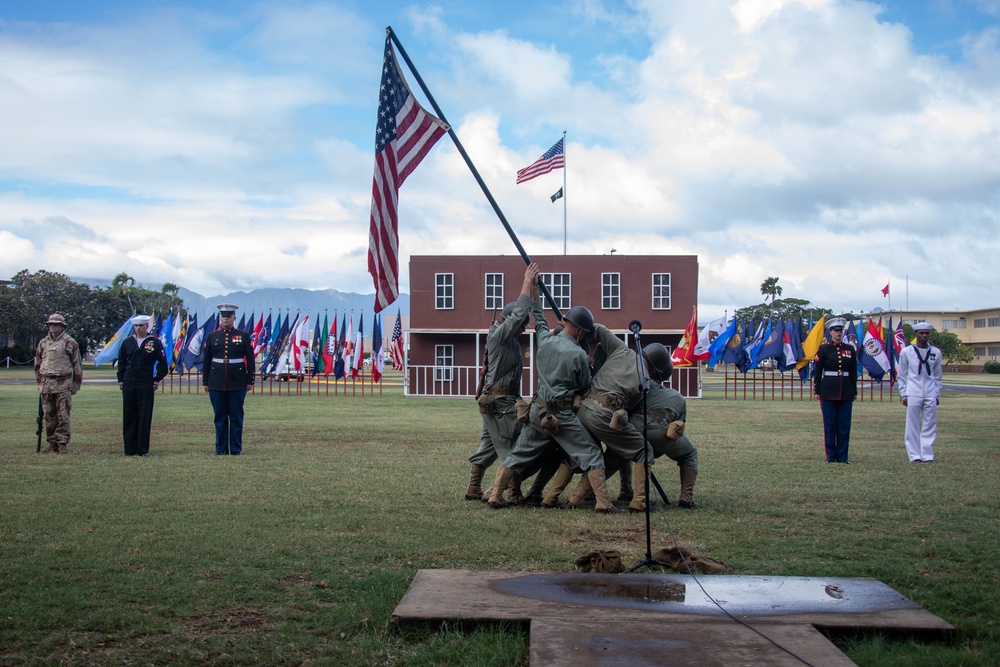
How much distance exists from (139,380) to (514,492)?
23.8 ft

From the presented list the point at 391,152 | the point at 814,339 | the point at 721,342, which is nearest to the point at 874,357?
the point at 814,339

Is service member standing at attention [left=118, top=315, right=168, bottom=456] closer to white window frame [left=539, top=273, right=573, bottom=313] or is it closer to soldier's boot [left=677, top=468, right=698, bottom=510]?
soldier's boot [left=677, top=468, right=698, bottom=510]

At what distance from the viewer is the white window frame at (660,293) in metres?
39.8

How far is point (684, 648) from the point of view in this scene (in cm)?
456

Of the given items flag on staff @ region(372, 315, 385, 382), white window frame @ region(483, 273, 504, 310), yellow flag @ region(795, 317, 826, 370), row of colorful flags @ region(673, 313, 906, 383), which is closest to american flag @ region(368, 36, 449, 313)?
yellow flag @ region(795, 317, 826, 370)

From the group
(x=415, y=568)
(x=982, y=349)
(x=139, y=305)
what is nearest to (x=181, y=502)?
(x=415, y=568)

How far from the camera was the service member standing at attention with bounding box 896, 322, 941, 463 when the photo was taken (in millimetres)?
14000

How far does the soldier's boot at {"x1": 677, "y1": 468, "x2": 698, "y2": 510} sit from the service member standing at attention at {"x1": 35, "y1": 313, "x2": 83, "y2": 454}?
9.26m

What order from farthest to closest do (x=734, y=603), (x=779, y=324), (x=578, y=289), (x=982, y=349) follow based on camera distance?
(x=982, y=349)
(x=578, y=289)
(x=779, y=324)
(x=734, y=603)

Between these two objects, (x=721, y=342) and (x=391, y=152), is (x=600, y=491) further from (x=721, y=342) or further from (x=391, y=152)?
(x=721, y=342)

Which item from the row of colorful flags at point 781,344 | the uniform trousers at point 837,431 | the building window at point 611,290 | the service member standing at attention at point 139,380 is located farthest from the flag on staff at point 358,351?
the uniform trousers at point 837,431

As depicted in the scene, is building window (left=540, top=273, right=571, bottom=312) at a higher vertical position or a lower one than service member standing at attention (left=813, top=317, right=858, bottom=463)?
higher

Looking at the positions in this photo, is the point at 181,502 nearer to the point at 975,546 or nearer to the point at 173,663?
the point at 173,663

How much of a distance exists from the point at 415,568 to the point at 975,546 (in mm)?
4301
